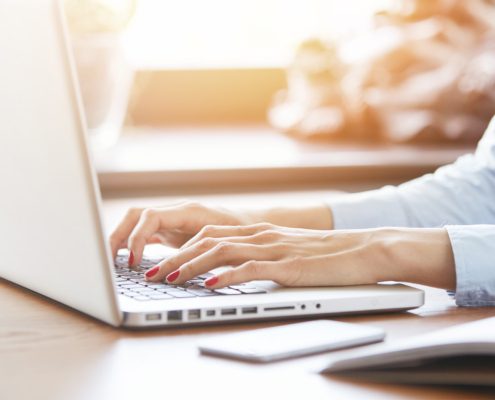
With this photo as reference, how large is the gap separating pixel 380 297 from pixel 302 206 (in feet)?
1.15

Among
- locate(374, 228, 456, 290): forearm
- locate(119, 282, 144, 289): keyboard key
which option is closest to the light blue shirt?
locate(374, 228, 456, 290): forearm

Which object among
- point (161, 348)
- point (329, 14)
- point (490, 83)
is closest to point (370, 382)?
point (161, 348)

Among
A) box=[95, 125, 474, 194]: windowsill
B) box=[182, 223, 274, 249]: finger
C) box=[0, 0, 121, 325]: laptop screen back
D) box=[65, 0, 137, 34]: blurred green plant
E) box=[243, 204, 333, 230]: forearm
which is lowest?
box=[95, 125, 474, 194]: windowsill

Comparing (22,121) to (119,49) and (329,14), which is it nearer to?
(119,49)

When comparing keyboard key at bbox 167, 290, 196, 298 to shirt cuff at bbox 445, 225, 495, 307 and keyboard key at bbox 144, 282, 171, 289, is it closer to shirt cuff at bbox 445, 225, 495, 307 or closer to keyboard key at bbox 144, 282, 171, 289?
keyboard key at bbox 144, 282, 171, 289

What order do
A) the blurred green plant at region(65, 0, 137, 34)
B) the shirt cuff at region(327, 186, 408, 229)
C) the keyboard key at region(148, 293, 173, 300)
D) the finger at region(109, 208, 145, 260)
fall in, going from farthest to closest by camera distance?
the blurred green plant at region(65, 0, 137, 34), the shirt cuff at region(327, 186, 408, 229), the finger at region(109, 208, 145, 260), the keyboard key at region(148, 293, 173, 300)

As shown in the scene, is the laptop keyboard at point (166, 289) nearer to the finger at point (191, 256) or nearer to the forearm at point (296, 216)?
the finger at point (191, 256)

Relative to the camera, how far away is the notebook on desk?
0.39 m

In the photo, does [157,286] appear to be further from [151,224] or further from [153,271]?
[151,224]

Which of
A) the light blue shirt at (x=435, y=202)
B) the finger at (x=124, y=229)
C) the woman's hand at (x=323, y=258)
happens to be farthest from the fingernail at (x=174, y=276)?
the light blue shirt at (x=435, y=202)

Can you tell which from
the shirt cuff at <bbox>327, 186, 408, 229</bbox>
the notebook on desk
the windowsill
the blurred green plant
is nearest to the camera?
the notebook on desk

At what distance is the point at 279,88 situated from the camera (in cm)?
288

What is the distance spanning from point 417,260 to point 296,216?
10.8 inches

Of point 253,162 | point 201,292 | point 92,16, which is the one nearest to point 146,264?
point 201,292
